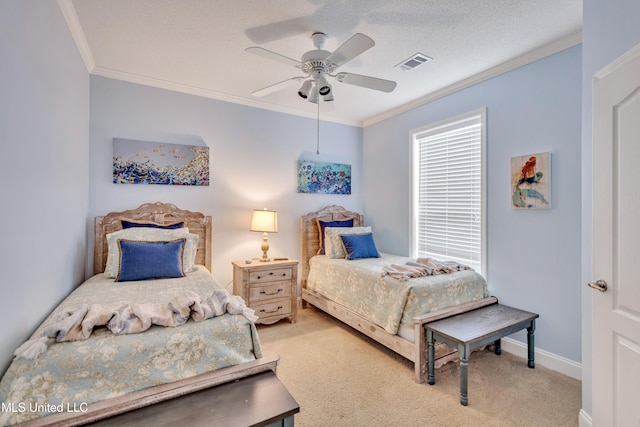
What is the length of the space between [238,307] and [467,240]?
259cm

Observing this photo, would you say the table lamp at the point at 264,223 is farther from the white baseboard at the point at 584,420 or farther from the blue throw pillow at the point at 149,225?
the white baseboard at the point at 584,420

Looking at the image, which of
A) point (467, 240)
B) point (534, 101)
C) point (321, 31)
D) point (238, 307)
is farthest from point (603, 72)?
point (238, 307)

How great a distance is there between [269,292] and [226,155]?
5.72ft

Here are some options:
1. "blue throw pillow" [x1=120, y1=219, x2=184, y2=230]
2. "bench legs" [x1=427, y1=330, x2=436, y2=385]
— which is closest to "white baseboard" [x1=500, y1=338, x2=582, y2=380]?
"bench legs" [x1=427, y1=330, x2=436, y2=385]

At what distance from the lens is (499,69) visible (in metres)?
2.81

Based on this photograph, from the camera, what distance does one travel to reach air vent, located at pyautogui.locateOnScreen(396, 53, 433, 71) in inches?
105

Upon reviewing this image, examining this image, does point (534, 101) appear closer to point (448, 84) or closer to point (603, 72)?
point (448, 84)

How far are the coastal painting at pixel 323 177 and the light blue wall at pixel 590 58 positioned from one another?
2935 millimetres

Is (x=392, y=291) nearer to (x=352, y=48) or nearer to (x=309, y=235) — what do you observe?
(x=309, y=235)

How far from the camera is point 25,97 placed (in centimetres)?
150

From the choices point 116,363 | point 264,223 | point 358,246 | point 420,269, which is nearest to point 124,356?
point 116,363

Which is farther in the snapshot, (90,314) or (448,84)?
(448,84)

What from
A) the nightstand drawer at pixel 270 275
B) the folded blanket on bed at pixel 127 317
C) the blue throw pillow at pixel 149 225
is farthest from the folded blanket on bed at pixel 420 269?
the blue throw pillow at pixel 149 225

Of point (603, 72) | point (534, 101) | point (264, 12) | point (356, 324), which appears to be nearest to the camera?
point (603, 72)
